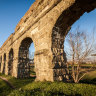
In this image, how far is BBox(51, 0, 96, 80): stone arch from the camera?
4182 mm

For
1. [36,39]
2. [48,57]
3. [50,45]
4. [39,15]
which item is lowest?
[48,57]

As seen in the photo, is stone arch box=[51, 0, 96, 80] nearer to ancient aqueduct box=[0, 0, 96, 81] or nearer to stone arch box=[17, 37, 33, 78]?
ancient aqueduct box=[0, 0, 96, 81]

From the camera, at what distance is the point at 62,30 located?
530 centimetres

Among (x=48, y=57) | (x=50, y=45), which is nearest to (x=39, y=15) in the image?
(x=50, y=45)

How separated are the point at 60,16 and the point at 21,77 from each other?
7729 millimetres

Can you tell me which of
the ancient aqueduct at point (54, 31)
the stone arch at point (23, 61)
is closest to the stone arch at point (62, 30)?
the ancient aqueduct at point (54, 31)

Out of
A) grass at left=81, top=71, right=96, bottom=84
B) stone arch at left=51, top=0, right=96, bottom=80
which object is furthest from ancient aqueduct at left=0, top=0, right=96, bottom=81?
grass at left=81, top=71, right=96, bottom=84

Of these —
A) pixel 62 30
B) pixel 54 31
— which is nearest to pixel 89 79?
pixel 62 30

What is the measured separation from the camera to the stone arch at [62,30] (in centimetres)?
418

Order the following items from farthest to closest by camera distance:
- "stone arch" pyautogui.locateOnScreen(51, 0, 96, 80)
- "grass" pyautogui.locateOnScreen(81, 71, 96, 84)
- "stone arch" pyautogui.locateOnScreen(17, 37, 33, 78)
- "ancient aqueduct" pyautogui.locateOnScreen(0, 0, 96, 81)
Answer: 1. "stone arch" pyautogui.locateOnScreen(17, 37, 33, 78)
2. "grass" pyautogui.locateOnScreen(81, 71, 96, 84)
3. "ancient aqueduct" pyautogui.locateOnScreen(0, 0, 96, 81)
4. "stone arch" pyautogui.locateOnScreen(51, 0, 96, 80)

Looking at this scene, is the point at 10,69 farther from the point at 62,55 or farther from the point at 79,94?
the point at 79,94

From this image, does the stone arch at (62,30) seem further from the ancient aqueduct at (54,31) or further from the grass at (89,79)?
the grass at (89,79)

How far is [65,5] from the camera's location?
432 cm

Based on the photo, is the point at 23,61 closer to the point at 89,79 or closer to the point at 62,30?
the point at 62,30
